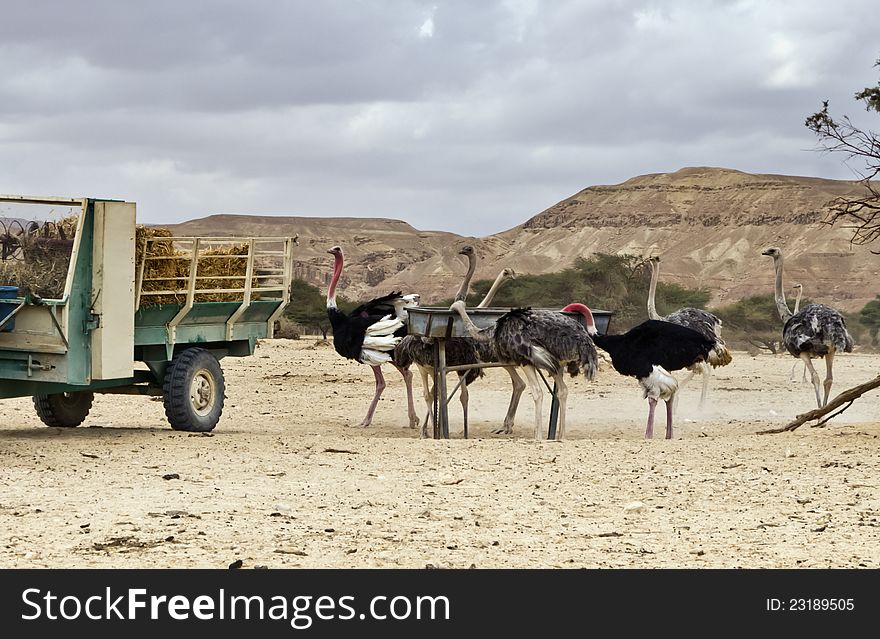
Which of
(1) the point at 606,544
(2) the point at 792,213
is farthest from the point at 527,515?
(2) the point at 792,213

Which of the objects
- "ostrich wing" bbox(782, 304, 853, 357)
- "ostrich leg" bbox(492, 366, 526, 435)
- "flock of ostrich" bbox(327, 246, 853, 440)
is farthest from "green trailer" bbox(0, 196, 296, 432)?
"ostrich wing" bbox(782, 304, 853, 357)

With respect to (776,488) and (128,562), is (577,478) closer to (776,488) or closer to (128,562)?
(776,488)

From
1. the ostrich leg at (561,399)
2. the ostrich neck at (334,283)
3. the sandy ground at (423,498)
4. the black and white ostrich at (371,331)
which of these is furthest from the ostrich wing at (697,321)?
the ostrich neck at (334,283)

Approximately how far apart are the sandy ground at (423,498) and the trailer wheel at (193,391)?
1.07ft

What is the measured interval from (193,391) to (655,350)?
4.77 meters

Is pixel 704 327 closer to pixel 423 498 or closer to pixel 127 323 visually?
pixel 127 323

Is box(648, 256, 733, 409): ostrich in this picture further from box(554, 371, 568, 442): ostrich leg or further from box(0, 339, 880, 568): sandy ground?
box(554, 371, 568, 442): ostrich leg

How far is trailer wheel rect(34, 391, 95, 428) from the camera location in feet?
45.4

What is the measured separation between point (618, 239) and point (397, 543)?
78675mm

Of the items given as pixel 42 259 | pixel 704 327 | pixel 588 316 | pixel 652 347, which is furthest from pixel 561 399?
pixel 42 259

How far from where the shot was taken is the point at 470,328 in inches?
534

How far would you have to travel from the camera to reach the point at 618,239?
84.9m

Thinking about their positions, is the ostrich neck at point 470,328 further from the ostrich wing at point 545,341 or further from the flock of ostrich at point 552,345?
the ostrich wing at point 545,341

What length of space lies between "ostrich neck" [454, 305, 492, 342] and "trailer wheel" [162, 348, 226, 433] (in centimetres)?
263
